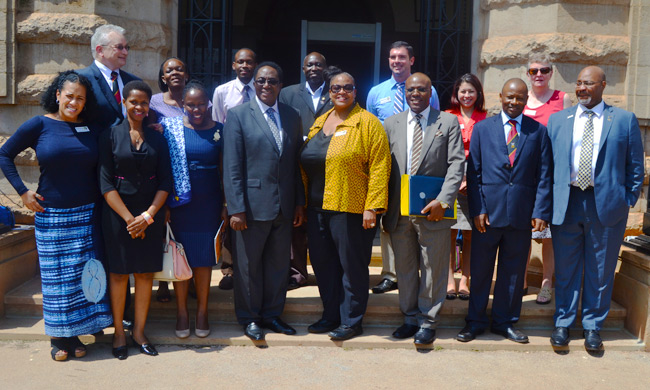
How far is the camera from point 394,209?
5312 millimetres

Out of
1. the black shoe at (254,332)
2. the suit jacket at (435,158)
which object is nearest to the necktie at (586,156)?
the suit jacket at (435,158)

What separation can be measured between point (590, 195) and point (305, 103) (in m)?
2.50

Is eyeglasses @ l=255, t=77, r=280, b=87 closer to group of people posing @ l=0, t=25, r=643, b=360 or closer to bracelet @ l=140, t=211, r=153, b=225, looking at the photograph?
group of people posing @ l=0, t=25, r=643, b=360

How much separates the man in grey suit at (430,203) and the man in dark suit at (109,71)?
2.22m

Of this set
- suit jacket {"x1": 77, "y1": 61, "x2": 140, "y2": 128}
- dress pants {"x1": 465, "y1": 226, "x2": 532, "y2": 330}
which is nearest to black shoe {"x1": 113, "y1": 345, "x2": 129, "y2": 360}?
suit jacket {"x1": 77, "y1": 61, "x2": 140, "y2": 128}

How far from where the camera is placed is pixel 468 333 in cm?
540

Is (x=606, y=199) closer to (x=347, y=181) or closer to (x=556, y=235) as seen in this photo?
(x=556, y=235)

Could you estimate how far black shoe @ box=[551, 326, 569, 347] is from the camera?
17.4 ft

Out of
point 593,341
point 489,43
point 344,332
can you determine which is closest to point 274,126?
point 344,332

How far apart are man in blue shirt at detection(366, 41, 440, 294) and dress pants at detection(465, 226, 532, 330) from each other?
1.00 m

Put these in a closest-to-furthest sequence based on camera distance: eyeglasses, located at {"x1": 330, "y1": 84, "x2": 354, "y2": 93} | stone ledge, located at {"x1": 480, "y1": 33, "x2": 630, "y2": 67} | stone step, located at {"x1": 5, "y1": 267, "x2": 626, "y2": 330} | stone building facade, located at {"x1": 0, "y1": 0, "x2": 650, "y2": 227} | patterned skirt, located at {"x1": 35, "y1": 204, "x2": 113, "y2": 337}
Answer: patterned skirt, located at {"x1": 35, "y1": 204, "x2": 113, "y2": 337}
eyeglasses, located at {"x1": 330, "y1": 84, "x2": 354, "y2": 93}
stone step, located at {"x1": 5, "y1": 267, "x2": 626, "y2": 330}
stone building facade, located at {"x1": 0, "y1": 0, "x2": 650, "y2": 227}
stone ledge, located at {"x1": 480, "y1": 33, "x2": 630, "y2": 67}

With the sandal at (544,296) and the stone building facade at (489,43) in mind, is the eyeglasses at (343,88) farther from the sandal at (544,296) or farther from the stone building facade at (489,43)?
the stone building facade at (489,43)

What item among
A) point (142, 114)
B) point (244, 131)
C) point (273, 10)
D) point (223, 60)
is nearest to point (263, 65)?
point (244, 131)

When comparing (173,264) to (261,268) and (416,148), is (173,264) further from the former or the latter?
(416,148)
